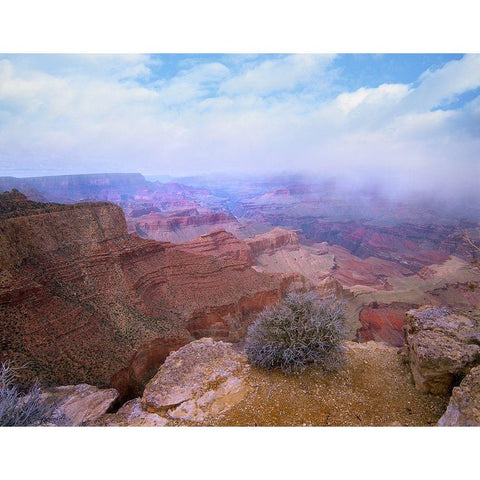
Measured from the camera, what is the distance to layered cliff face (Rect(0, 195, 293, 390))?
19.2ft

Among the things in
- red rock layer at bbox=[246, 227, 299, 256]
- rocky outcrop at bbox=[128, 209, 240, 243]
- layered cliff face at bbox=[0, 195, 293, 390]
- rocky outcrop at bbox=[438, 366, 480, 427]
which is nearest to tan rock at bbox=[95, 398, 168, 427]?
layered cliff face at bbox=[0, 195, 293, 390]

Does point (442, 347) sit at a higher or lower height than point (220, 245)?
higher

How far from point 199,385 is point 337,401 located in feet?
6.19

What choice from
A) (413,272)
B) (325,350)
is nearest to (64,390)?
(325,350)

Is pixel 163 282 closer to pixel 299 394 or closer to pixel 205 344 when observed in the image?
pixel 205 344

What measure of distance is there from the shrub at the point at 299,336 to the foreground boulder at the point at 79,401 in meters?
2.48

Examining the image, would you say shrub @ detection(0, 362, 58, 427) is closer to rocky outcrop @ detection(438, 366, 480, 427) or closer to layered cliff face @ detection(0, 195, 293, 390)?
layered cliff face @ detection(0, 195, 293, 390)

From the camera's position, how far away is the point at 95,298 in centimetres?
777

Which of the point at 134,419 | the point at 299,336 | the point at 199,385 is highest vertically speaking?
the point at 299,336

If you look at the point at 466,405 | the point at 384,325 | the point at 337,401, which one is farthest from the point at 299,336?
the point at 384,325

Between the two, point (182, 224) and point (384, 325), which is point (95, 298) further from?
point (384, 325)

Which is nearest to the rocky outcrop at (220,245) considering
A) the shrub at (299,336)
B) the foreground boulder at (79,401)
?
the foreground boulder at (79,401)

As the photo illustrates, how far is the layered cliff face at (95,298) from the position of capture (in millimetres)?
5855

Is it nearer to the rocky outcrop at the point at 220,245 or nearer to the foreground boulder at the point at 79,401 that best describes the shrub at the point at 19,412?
the foreground boulder at the point at 79,401
